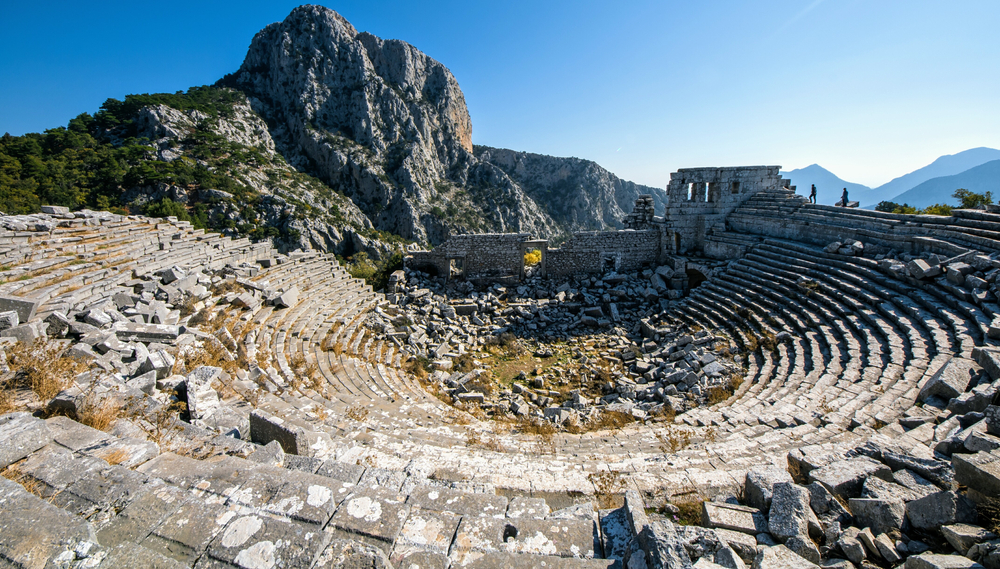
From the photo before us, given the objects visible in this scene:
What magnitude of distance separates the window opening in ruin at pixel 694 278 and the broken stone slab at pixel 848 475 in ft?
43.9

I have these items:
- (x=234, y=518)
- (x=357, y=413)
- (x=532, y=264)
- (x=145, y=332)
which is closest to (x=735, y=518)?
(x=234, y=518)

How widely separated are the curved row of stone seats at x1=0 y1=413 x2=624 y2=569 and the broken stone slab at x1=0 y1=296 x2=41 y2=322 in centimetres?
425

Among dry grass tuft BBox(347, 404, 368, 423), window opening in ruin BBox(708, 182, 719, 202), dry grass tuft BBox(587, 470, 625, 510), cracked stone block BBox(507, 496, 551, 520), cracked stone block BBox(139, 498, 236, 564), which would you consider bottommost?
dry grass tuft BBox(347, 404, 368, 423)

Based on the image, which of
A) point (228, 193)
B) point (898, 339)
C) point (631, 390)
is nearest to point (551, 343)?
point (631, 390)

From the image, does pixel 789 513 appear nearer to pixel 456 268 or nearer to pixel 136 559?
pixel 136 559

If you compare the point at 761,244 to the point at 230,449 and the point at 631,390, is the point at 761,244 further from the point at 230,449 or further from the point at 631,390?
the point at 230,449

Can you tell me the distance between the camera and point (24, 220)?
33.8 ft

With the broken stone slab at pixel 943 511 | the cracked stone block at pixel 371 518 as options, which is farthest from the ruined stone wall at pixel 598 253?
the cracked stone block at pixel 371 518

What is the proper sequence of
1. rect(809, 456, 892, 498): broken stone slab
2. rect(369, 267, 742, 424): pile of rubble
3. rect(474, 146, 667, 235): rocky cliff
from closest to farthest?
rect(809, 456, 892, 498): broken stone slab
rect(369, 267, 742, 424): pile of rubble
rect(474, 146, 667, 235): rocky cliff

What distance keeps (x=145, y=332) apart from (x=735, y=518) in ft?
31.8

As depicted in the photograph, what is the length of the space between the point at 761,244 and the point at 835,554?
1450 centimetres

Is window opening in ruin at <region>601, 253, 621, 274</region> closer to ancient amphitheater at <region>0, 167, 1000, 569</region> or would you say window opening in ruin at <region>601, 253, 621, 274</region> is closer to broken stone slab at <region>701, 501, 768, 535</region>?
ancient amphitheater at <region>0, 167, 1000, 569</region>

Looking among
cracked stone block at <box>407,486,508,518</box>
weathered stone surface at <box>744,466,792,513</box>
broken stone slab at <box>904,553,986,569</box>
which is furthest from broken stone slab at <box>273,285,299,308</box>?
broken stone slab at <box>904,553,986,569</box>

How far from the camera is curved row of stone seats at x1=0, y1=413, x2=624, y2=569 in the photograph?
7.73 feet
